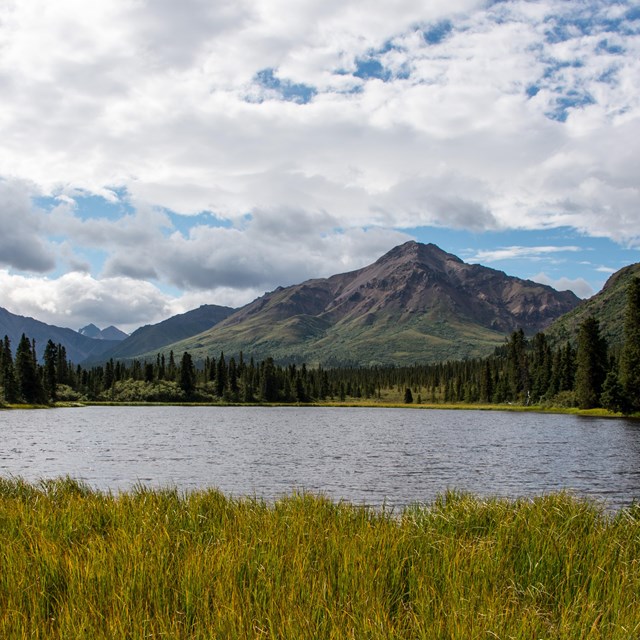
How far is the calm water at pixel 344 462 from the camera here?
3341cm

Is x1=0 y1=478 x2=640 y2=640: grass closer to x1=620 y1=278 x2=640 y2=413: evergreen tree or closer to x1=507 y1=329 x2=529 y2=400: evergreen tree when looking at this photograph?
x1=620 y1=278 x2=640 y2=413: evergreen tree

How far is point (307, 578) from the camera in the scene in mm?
7984

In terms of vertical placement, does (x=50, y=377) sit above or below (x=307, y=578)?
below

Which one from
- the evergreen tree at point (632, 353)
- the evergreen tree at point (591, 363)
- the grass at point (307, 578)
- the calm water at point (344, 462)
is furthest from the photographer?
the evergreen tree at point (591, 363)

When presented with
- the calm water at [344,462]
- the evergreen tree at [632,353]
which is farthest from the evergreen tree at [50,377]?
the evergreen tree at [632,353]

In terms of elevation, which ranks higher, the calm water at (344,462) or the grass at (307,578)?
the grass at (307,578)

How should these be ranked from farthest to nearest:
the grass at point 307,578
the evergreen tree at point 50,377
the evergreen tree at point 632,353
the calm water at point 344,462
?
the evergreen tree at point 50,377 < the evergreen tree at point 632,353 < the calm water at point 344,462 < the grass at point 307,578

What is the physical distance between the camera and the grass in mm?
6594

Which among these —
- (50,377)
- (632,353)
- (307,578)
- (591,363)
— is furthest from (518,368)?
(307,578)

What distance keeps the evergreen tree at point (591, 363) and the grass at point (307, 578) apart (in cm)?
12386

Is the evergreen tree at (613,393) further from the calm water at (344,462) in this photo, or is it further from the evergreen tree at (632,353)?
the calm water at (344,462)

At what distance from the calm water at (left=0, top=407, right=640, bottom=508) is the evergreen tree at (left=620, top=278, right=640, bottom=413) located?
27220mm

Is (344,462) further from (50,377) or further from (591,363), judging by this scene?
(50,377)

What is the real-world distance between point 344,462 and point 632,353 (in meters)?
75.9
